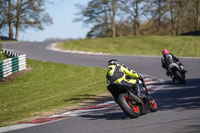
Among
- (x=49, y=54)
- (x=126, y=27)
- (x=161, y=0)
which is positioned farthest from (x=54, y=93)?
(x=126, y=27)

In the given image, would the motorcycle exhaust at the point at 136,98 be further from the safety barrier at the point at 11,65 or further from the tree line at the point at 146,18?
the tree line at the point at 146,18

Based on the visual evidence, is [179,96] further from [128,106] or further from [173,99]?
[128,106]

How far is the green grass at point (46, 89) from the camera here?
10953mm

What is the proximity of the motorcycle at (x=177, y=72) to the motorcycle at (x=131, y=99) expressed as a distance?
5.96m

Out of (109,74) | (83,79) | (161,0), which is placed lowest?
(83,79)

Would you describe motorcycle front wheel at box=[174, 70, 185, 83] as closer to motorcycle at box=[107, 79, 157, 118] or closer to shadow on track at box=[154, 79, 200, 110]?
shadow on track at box=[154, 79, 200, 110]

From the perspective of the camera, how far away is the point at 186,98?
34.1 ft

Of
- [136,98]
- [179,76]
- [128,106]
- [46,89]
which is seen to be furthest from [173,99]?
[46,89]

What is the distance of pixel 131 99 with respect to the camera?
7855 millimetres

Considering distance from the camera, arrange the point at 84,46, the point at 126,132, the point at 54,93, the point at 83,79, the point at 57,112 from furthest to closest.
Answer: the point at 84,46 < the point at 83,79 < the point at 54,93 < the point at 57,112 < the point at 126,132

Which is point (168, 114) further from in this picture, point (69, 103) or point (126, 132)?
point (69, 103)

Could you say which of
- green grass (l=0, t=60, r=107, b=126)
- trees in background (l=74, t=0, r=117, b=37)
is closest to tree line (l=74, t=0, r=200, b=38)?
trees in background (l=74, t=0, r=117, b=37)

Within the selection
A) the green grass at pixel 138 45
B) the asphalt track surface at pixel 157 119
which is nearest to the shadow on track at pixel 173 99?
the asphalt track surface at pixel 157 119

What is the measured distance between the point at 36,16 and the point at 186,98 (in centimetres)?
4721
